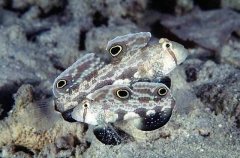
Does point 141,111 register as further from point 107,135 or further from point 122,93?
point 107,135

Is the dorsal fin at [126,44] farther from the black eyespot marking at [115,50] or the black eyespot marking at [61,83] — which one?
the black eyespot marking at [61,83]

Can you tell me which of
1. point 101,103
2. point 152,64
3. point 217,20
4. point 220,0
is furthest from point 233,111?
point 220,0

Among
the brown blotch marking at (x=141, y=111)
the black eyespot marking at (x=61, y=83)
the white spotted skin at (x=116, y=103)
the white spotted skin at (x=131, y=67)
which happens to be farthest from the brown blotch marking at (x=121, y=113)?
the black eyespot marking at (x=61, y=83)

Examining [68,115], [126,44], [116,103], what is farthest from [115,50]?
[68,115]

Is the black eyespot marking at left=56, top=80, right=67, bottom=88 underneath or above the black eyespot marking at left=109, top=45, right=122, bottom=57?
underneath

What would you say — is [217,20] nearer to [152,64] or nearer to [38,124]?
[152,64]

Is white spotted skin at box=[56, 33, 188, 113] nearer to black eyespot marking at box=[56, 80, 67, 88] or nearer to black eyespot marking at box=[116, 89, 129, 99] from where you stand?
black eyespot marking at box=[56, 80, 67, 88]

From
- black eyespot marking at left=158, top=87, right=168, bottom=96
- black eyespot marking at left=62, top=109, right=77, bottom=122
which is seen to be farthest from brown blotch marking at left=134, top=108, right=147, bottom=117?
black eyespot marking at left=62, top=109, right=77, bottom=122
